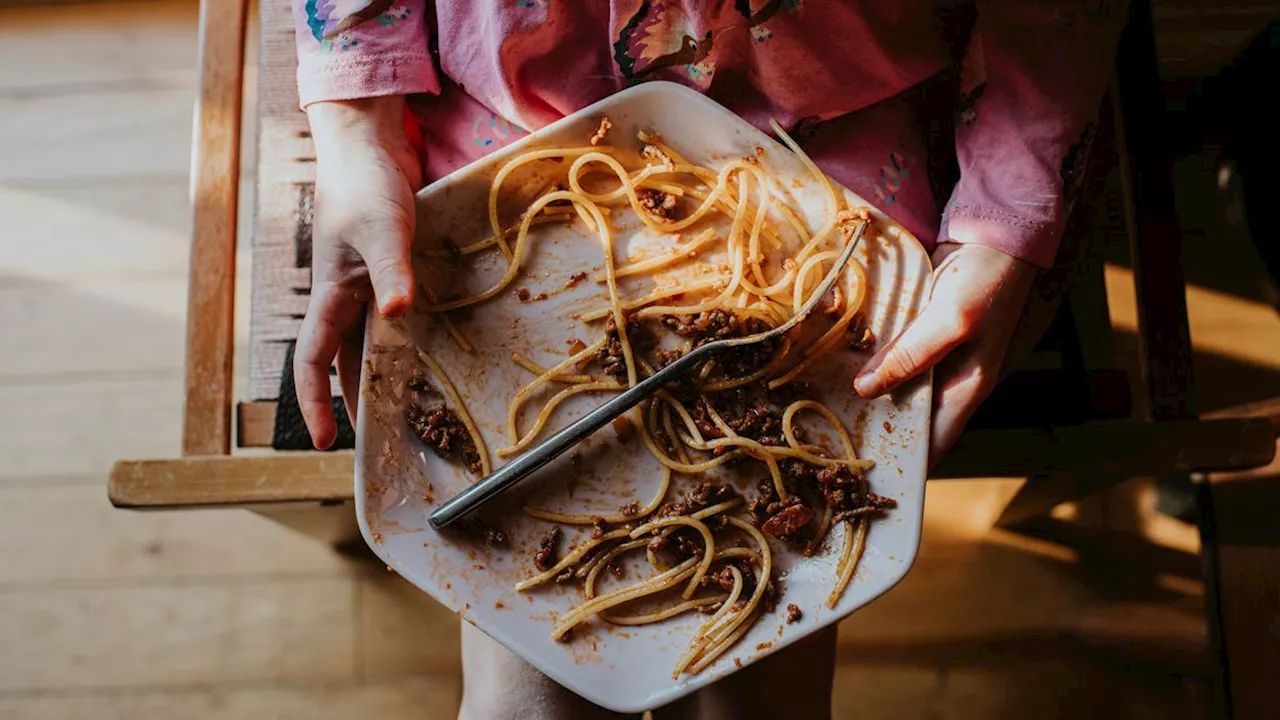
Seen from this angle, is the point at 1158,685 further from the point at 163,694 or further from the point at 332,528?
the point at 163,694

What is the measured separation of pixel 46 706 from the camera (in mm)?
1209

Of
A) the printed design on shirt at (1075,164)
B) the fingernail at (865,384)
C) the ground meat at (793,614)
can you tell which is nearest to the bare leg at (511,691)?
the ground meat at (793,614)

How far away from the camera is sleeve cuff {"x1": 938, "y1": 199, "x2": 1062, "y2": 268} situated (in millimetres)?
710

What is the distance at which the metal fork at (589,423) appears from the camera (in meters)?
0.67

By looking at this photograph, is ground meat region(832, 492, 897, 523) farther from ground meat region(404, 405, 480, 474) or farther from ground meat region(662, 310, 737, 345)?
ground meat region(404, 405, 480, 474)

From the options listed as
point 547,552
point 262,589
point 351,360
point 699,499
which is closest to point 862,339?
point 699,499

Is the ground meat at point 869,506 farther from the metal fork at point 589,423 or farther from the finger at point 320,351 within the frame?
the finger at point 320,351

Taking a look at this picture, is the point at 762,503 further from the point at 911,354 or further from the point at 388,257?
the point at 388,257

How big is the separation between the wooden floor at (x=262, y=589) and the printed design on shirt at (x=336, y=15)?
2.31ft

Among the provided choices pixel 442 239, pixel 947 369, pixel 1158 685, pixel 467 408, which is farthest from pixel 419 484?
pixel 1158 685

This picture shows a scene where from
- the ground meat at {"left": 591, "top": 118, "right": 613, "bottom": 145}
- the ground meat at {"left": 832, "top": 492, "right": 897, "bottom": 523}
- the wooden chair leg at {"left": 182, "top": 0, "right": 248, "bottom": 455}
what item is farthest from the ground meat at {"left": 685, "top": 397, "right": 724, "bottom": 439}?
the wooden chair leg at {"left": 182, "top": 0, "right": 248, "bottom": 455}

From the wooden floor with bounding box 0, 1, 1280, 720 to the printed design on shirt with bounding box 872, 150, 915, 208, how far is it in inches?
22.6

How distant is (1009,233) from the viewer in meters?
0.71

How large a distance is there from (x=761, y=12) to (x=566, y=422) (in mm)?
317
